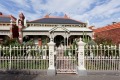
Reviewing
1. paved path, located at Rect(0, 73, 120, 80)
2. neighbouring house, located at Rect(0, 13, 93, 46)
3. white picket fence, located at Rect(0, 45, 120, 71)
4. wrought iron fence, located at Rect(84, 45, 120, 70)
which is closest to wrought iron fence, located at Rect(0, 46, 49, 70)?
white picket fence, located at Rect(0, 45, 120, 71)

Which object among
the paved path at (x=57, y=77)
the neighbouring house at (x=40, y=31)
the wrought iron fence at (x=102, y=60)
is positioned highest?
the neighbouring house at (x=40, y=31)

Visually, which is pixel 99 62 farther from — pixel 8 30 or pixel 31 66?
pixel 8 30

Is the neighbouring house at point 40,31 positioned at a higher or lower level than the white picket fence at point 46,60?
higher

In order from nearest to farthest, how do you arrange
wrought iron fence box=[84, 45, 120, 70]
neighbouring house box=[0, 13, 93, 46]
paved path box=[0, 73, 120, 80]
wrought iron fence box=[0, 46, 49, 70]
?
paved path box=[0, 73, 120, 80]
wrought iron fence box=[84, 45, 120, 70]
wrought iron fence box=[0, 46, 49, 70]
neighbouring house box=[0, 13, 93, 46]

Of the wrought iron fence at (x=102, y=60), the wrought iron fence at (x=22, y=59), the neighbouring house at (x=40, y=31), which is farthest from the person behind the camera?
the neighbouring house at (x=40, y=31)

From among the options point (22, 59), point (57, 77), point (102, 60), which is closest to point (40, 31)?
point (22, 59)

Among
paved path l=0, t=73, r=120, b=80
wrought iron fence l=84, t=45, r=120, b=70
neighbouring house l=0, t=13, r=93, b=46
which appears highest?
neighbouring house l=0, t=13, r=93, b=46

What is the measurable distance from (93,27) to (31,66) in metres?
18.2

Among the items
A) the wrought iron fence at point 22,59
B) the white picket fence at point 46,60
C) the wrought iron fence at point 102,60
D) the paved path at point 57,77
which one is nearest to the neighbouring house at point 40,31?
the wrought iron fence at point 22,59

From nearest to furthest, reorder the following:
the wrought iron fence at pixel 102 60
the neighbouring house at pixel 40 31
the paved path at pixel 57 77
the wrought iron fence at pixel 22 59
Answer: the paved path at pixel 57 77, the wrought iron fence at pixel 102 60, the wrought iron fence at pixel 22 59, the neighbouring house at pixel 40 31

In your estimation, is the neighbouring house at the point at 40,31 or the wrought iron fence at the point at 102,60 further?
the neighbouring house at the point at 40,31

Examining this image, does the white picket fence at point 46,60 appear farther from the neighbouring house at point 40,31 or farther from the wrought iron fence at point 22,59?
the neighbouring house at point 40,31

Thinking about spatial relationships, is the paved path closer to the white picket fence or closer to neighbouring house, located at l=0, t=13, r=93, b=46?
the white picket fence

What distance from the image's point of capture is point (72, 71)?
29.1ft
